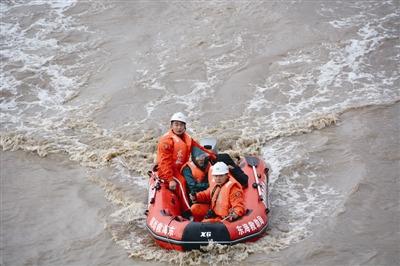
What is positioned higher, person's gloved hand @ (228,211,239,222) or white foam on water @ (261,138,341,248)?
person's gloved hand @ (228,211,239,222)

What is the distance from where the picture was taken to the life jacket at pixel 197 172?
282 inches

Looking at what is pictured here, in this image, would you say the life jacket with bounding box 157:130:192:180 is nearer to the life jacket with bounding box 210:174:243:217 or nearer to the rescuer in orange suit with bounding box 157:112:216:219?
the rescuer in orange suit with bounding box 157:112:216:219

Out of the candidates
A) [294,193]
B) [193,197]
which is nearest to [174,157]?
[193,197]

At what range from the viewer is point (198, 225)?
20.7 ft

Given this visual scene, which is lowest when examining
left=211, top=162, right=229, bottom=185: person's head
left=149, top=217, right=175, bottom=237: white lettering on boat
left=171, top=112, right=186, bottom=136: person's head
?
left=149, top=217, right=175, bottom=237: white lettering on boat

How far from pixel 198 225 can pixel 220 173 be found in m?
0.65

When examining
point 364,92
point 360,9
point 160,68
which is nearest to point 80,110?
point 160,68

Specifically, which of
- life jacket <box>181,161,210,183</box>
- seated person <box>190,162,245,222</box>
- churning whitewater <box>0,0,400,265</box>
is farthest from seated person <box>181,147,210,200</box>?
churning whitewater <box>0,0,400,265</box>

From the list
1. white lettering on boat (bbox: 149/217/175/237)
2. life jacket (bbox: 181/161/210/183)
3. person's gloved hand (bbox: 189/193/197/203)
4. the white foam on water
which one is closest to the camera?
white lettering on boat (bbox: 149/217/175/237)

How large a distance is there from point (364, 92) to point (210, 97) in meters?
2.95

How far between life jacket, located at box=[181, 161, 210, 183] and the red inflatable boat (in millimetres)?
376

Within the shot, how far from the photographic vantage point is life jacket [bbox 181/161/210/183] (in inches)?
→ 282

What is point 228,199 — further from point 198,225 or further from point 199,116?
point 199,116

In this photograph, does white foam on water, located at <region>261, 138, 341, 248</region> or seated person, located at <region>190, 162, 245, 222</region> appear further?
white foam on water, located at <region>261, 138, 341, 248</region>
